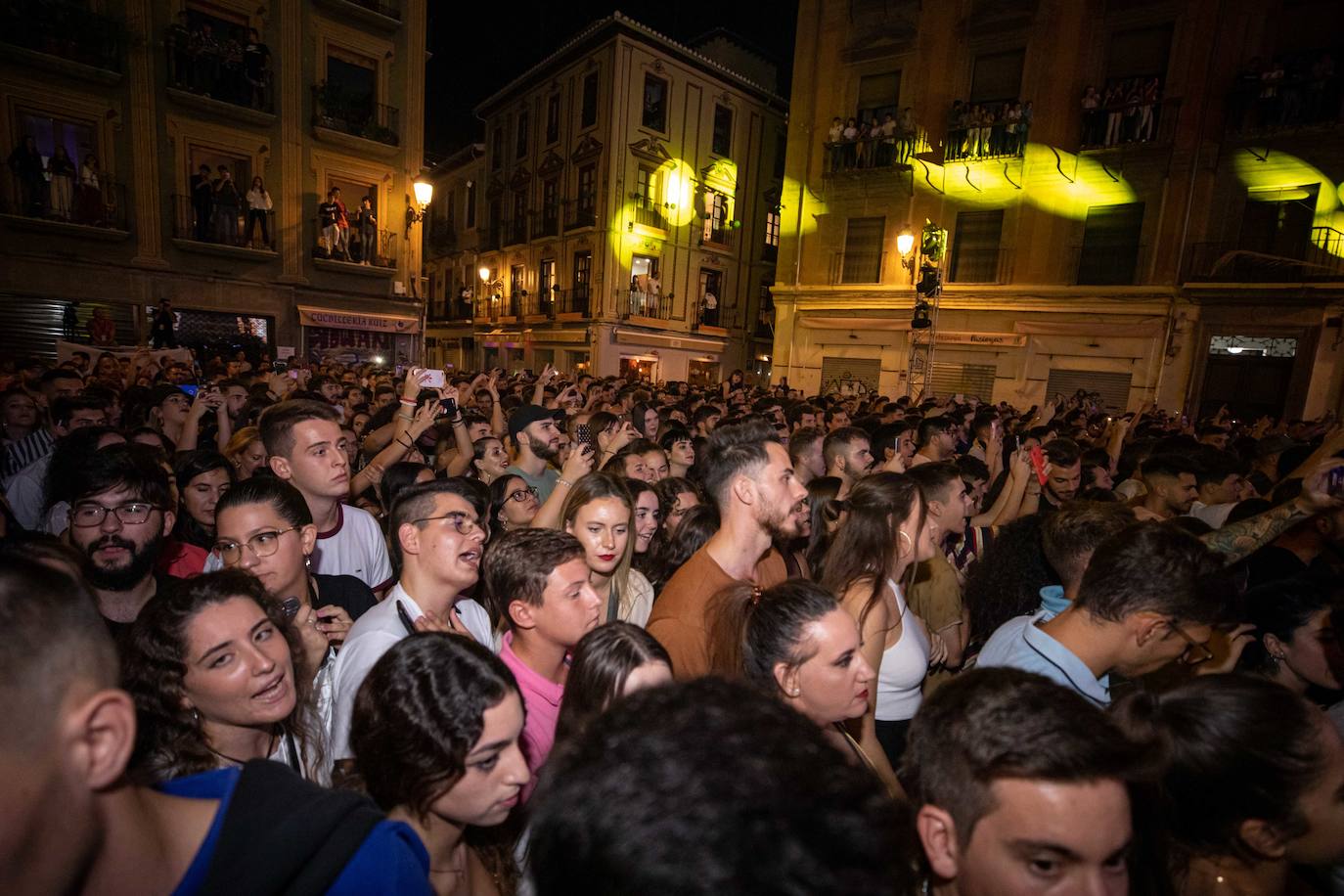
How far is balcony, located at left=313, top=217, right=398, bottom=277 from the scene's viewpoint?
58.7ft

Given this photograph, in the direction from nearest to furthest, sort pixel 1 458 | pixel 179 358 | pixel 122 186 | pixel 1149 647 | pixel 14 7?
pixel 1149 647 < pixel 1 458 < pixel 179 358 < pixel 14 7 < pixel 122 186

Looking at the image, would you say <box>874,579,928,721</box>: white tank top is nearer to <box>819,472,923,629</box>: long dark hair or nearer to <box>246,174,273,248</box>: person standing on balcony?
<box>819,472,923,629</box>: long dark hair

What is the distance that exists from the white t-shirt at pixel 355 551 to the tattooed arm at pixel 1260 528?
4724 mm

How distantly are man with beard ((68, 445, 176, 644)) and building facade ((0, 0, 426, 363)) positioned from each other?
54.1 feet

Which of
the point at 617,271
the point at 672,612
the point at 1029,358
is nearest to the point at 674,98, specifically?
the point at 617,271

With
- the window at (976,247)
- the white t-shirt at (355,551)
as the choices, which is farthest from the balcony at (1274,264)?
the white t-shirt at (355,551)

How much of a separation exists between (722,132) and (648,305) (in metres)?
9.14

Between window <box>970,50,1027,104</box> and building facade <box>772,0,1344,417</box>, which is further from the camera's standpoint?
window <box>970,50,1027,104</box>

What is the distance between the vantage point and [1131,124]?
55.4ft

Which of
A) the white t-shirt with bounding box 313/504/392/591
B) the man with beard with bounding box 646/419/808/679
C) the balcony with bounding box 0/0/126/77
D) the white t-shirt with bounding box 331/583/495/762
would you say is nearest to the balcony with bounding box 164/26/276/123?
the balcony with bounding box 0/0/126/77

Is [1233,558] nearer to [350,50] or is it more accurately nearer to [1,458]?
[1,458]

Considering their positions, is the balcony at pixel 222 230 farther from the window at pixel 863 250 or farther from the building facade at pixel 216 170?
the window at pixel 863 250

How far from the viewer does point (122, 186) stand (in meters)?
A: 15.2

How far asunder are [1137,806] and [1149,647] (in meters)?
1.09
